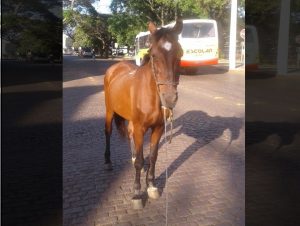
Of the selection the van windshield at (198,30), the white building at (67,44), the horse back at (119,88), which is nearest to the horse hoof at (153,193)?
the horse back at (119,88)

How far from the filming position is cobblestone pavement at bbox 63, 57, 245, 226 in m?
2.92

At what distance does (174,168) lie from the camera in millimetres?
4258

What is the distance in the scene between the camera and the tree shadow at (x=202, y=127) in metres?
5.20

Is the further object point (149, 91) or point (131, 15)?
point (149, 91)

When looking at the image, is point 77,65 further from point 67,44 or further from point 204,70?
point 204,70

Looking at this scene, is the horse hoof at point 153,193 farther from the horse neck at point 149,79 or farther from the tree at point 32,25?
the tree at point 32,25

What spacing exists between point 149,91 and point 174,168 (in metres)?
1.59

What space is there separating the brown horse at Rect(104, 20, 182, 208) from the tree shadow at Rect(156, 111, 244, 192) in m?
1.33

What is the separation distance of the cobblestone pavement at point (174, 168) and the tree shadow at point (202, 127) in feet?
0.06

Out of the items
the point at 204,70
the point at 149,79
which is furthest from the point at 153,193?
the point at 204,70

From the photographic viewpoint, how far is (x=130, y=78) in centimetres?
331

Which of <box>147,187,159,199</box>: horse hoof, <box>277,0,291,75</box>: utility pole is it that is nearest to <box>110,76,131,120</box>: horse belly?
<box>147,187,159,199</box>: horse hoof

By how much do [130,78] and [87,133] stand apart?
2.67m

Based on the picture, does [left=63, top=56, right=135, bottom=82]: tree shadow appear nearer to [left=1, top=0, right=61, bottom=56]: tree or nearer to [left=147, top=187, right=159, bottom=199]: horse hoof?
[left=1, top=0, right=61, bottom=56]: tree
